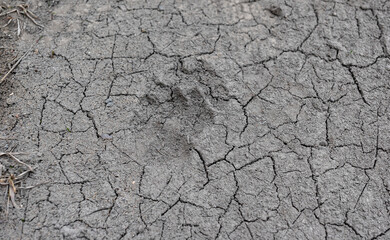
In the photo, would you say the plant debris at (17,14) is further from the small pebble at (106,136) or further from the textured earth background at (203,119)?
the small pebble at (106,136)

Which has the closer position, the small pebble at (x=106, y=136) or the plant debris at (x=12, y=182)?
the plant debris at (x=12, y=182)

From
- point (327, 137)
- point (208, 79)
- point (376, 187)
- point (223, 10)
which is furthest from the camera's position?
point (223, 10)

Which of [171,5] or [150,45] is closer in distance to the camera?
[150,45]

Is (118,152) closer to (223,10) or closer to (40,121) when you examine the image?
(40,121)

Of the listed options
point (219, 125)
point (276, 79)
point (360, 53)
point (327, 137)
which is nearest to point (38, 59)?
point (219, 125)

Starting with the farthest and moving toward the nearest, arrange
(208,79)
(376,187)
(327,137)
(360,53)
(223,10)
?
(223,10) < (360,53) < (208,79) < (327,137) < (376,187)

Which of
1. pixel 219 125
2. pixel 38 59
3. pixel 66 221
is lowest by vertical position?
pixel 66 221

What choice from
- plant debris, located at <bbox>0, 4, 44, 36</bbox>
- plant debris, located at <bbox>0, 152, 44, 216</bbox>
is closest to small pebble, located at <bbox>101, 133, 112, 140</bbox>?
plant debris, located at <bbox>0, 152, 44, 216</bbox>

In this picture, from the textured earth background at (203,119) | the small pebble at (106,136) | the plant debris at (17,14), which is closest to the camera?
the textured earth background at (203,119)

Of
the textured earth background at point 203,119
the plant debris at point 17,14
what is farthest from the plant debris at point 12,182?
the plant debris at point 17,14
